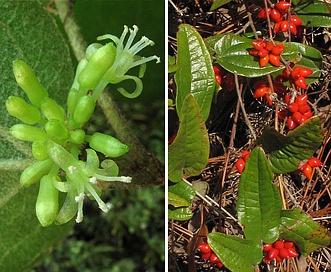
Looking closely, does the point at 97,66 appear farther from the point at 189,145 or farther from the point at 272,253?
the point at 272,253

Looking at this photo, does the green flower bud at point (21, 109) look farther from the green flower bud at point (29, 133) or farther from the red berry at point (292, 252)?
the red berry at point (292, 252)

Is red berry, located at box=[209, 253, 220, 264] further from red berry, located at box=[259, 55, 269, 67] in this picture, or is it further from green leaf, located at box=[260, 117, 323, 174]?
red berry, located at box=[259, 55, 269, 67]

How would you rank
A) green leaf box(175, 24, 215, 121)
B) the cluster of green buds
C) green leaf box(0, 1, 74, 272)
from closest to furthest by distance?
the cluster of green buds, green leaf box(175, 24, 215, 121), green leaf box(0, 1, 74, 272)

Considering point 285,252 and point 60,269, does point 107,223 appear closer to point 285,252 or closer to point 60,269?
point 60,269

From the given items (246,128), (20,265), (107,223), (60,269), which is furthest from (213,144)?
(60,269)

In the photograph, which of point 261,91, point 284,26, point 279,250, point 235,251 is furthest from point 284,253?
point 284,26

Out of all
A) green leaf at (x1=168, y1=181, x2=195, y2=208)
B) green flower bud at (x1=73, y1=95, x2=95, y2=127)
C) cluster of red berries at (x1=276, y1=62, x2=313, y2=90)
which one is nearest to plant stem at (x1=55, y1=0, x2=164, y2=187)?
green leaf at (x1=168, y1=181, x2=195, y2=208)

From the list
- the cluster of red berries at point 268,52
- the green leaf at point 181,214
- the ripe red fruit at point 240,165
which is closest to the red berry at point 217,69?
the cluster of red berries at point 268,52
